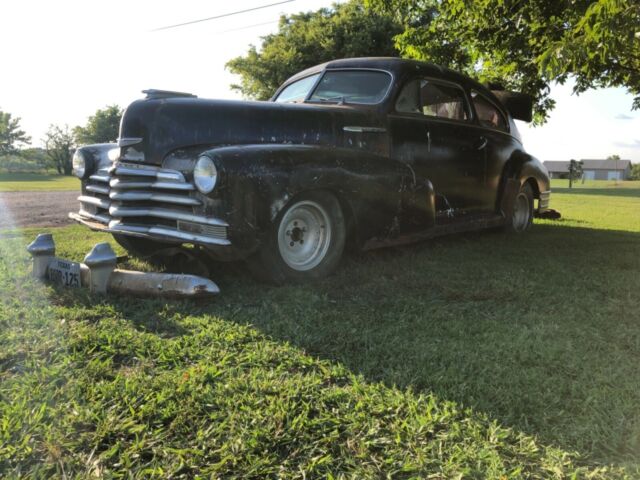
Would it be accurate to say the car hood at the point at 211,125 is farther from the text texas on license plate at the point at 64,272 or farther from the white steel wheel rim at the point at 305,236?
the text texas on license plate at the point at 64,272

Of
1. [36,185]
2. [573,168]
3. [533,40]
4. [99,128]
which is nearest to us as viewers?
[533,40]

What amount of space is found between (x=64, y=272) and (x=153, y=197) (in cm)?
86

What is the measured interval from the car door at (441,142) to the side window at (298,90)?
0.97m

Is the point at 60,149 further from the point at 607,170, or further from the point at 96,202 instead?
the point at 607,170

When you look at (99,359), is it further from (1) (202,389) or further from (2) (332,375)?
(2) (332,375)

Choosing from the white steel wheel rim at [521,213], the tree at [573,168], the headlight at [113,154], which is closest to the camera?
the headlight at [113,154]

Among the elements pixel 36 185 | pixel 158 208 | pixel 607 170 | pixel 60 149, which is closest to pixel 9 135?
pixel 60 149

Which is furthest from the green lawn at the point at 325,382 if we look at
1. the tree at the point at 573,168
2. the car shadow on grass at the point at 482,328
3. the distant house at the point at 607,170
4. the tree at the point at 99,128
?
the distant house at the point at 607,170

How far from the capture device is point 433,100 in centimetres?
506

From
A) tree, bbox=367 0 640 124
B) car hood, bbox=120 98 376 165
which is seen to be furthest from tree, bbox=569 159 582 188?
car hood, bbox=120 98 376 165

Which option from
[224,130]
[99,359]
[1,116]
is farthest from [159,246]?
[1,116]

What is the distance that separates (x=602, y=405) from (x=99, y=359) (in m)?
2.32

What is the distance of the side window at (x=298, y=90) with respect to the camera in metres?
4.98

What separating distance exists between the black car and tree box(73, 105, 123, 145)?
226 feet
